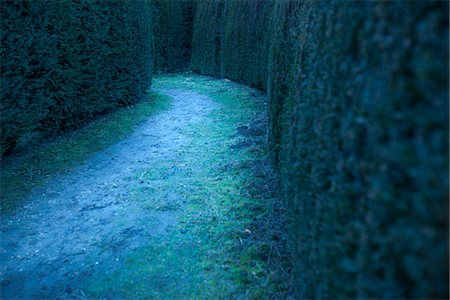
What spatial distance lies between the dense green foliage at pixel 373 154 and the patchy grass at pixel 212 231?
2.92 ft

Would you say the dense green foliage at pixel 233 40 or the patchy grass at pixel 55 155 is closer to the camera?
the patchy grass at pixel 55 155

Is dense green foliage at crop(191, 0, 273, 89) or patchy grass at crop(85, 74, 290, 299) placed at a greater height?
dense green foliage at crop(191, 0, 273, 89)

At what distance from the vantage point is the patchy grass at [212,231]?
3305 millimetres

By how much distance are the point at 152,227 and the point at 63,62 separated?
423 cm

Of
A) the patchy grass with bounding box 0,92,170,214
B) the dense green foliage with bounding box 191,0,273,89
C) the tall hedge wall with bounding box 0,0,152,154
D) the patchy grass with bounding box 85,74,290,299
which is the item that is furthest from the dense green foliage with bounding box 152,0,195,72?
the patchy grass with bounding box 85,74,290,299

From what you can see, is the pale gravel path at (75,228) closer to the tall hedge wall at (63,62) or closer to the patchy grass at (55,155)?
the patchy grass at (55,155)

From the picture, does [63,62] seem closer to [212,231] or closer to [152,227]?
[152,227]

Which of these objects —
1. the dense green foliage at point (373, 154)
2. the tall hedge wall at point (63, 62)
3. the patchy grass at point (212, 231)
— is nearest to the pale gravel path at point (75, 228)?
the patchy grass at point (212, 231)

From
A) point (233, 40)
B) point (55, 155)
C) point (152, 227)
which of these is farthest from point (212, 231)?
point (233, 40)

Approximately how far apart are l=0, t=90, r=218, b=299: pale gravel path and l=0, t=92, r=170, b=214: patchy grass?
0.68 feet

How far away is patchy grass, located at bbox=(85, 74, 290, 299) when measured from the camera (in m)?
3.30

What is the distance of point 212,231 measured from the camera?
421 centimetres

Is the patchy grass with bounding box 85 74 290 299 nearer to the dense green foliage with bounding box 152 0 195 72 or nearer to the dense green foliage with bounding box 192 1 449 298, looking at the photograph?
the dense green foliage with bounding box 192 1 449 298

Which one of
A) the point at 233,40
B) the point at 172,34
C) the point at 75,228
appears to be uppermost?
the point at 172,34
